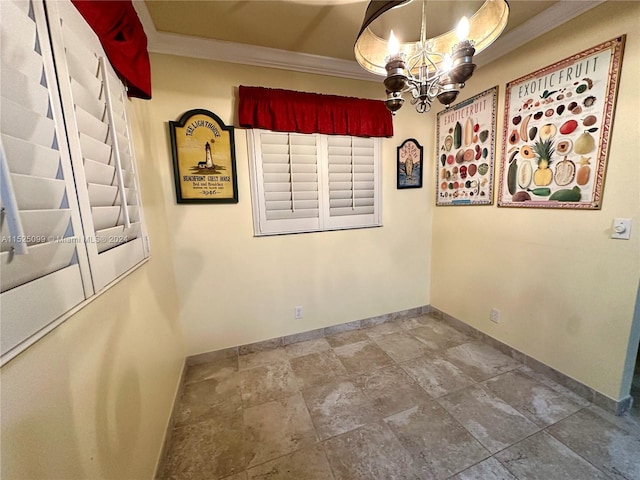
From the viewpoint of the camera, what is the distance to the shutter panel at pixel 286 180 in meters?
2.01

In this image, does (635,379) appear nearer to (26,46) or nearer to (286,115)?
(286,115)

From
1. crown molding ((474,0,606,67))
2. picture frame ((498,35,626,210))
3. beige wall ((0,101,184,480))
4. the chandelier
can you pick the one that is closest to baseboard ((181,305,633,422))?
beige wall ((0,101,184,480))

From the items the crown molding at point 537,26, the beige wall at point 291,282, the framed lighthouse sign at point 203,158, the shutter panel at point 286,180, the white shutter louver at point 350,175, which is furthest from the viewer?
the white shutter louver at point 350,175

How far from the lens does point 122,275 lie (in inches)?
39.0

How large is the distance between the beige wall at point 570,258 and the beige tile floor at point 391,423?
0.29 metres

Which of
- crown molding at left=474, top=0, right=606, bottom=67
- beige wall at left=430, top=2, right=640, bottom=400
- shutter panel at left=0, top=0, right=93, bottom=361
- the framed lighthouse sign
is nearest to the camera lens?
shutter panel at left=0, top=0, right=93, bottom=361

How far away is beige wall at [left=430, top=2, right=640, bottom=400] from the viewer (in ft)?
4.35

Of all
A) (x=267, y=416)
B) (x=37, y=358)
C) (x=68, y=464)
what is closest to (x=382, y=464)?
(x=267, y=416)

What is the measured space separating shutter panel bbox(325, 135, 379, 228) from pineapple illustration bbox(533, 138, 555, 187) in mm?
1199

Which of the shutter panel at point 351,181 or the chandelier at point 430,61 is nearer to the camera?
the chandelier at point 430,61

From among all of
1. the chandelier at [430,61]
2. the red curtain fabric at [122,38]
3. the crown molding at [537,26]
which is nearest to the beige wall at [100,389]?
the red curtain fabric at [122,38]

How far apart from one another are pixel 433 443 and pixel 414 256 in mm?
1724

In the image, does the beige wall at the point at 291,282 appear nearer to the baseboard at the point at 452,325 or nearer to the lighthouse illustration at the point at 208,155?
the baseboard at the point at 452,325

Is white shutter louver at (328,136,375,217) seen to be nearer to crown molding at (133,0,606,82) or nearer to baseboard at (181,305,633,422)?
crown molding at (133,0,606,82)
